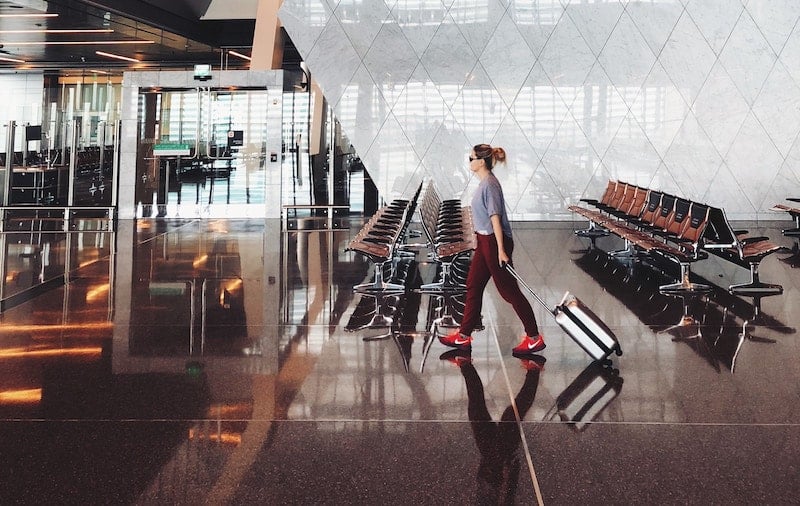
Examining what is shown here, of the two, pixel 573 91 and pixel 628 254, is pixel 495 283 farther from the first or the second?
pixel 573 91

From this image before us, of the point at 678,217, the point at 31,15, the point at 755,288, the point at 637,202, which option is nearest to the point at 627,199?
the point at 637,202

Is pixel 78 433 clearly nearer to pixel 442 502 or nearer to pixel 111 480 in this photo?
pixel 111 480

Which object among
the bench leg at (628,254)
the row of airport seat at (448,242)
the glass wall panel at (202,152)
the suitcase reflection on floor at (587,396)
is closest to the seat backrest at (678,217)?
the bench leg at (628,254)

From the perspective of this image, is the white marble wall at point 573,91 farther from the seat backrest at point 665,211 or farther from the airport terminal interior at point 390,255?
the seat backrest at point 665,211

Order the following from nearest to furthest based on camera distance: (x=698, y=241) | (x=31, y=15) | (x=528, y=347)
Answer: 1. (x=528, y=347)
2. (x=698, y=241)
3. (x=31, y=15)

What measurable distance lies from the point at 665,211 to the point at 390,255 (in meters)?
3.96

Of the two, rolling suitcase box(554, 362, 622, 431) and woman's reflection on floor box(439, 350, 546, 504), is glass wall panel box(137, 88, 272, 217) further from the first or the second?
rolling suitcase box(554, 362, 622, 431)

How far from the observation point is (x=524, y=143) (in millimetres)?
15625

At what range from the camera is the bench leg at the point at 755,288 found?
790 cm

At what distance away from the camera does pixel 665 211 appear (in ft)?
31.9

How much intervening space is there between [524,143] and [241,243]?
21.7 ft

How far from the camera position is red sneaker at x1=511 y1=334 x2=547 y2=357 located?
5.35 meters

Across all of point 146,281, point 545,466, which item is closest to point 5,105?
point 146,281

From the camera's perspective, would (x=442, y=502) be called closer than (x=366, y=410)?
Yes
